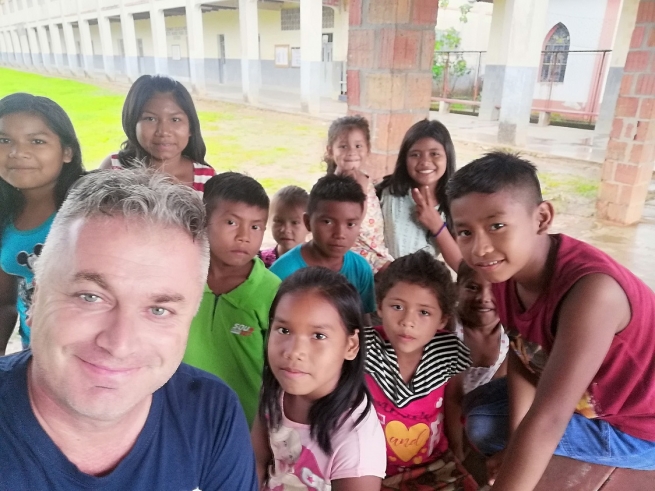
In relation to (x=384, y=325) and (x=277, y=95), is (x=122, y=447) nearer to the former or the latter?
(x=384, y=325)

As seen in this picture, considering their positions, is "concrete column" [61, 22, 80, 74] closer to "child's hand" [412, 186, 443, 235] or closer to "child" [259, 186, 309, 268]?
"child" [259, 186, 309, 268]

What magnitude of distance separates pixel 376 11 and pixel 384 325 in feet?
6.66

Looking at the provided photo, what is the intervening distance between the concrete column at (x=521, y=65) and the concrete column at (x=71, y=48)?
7.52 m

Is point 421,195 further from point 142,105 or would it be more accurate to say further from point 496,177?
point 142,105

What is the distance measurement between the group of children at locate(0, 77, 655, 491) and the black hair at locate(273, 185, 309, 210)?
396 mm

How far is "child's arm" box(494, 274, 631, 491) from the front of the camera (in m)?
1.26

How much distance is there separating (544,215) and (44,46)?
726 centimetres

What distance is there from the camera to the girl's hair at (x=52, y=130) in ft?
5.98

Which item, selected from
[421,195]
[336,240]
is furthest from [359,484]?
[421,195]

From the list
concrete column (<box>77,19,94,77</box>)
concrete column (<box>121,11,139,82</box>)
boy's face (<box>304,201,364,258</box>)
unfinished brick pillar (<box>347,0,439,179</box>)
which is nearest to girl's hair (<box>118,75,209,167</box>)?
boy's face (<box>304,201,364,258</box>)

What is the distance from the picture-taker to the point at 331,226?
218 centimetres

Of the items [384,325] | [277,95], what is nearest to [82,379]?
[384,325]

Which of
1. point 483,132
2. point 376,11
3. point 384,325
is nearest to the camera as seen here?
point 384,325

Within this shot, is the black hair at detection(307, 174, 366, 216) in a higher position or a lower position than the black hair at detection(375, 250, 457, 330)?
higher
